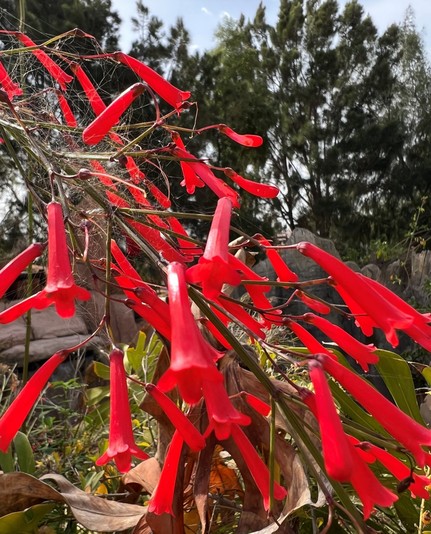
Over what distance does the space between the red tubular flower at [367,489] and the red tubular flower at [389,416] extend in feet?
0.11

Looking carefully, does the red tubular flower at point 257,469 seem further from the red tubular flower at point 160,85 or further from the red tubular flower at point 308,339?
the red tubular flower at point 160,85

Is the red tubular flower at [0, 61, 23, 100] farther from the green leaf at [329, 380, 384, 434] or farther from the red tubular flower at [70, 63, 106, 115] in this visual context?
the green leaf at [329, 380, 384, 434]

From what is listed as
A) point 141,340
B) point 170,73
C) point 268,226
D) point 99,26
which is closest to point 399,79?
point 268,226

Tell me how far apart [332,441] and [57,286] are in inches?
9.3

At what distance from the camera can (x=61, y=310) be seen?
51 cm

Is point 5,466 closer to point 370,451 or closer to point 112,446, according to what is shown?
point 112,446

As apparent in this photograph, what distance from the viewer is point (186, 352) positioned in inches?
15.7

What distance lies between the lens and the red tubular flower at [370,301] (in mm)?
489

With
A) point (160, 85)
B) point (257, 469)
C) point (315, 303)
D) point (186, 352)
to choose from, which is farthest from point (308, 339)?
point (160, 85)

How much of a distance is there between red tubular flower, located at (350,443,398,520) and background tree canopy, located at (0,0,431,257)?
8892 millimetres

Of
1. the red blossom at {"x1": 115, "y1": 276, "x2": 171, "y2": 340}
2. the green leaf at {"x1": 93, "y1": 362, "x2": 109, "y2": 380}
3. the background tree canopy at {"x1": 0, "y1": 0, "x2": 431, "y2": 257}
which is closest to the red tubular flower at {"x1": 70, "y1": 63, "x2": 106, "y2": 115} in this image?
the red blossom at {"x1": 115, "y1": 276, "x2": 171, "y2": 340}

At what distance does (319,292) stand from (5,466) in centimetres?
470

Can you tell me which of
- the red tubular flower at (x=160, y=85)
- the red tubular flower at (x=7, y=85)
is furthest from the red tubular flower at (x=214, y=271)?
the red tubular flower at (x=7, y=85)

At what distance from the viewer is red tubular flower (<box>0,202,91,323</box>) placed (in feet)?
1.57
